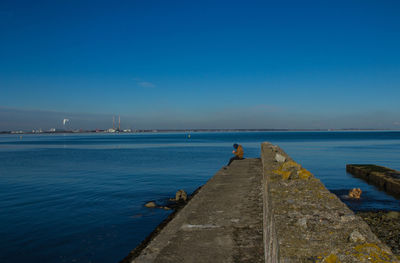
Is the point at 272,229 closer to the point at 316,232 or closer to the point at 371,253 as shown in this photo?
the point at 316,232

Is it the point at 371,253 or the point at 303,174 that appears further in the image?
the point at 303,174

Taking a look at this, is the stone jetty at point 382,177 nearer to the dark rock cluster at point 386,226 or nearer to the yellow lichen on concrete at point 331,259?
the dark rock cluster at point 386,226

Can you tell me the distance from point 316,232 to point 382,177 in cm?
1821

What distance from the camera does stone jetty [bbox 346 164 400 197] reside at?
16.0 m

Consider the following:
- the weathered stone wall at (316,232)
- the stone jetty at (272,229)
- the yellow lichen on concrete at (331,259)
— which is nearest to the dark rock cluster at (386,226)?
the stone jetty at (272,229)

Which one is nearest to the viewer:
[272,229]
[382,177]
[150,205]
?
[272,229]

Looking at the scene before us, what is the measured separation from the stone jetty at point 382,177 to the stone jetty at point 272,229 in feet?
32.7

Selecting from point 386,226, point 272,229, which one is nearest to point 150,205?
point 386,226

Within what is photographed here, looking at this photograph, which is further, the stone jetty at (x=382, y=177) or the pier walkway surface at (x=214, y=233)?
the stone jetty at (x=382, y=177)

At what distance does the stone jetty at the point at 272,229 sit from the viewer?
270 cm

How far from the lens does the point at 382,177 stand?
18094 millimetres

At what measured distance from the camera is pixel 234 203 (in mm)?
9117

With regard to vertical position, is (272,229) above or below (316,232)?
below

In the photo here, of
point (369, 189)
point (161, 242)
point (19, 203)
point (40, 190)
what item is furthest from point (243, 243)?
point (40, 190)
